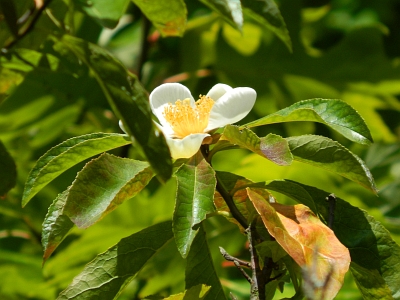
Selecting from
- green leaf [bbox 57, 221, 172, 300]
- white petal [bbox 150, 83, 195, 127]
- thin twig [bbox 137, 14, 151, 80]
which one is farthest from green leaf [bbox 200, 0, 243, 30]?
thin twig [bbox 137, 14, 151, 80]

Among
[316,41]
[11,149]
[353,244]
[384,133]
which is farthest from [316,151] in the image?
[316,41]

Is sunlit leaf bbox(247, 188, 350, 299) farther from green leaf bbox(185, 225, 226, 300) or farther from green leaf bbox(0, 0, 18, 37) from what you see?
green leaf bbox(0, 0, 18, 37)

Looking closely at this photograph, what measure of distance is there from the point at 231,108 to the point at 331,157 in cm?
16

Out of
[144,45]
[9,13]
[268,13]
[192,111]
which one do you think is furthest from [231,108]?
[144,45]

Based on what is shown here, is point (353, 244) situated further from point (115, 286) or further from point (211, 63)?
point (211, 63)

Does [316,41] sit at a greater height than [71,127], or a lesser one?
lesser

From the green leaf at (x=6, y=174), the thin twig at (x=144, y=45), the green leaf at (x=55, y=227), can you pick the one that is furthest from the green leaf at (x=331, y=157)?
the thin twig at (x=144, y=45)

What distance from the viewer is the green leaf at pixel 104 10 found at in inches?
32.9

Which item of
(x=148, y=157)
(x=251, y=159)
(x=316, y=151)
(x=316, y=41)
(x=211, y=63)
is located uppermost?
(x=148, y=157)

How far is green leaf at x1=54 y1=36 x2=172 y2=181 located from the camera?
0.60 m

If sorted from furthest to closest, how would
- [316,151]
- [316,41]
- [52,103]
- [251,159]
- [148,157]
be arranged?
[316,41] → [52,103] → [251,159] → [316,151] → [148,157]

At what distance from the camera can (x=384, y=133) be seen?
6.57 ft

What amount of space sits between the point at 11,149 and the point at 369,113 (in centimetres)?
111

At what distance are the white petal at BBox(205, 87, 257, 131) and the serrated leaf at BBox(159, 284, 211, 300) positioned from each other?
21 cm
